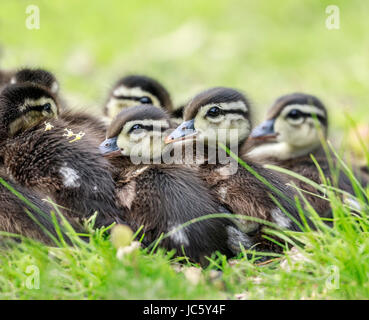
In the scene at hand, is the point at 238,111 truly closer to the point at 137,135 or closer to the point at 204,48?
the point at 137,135

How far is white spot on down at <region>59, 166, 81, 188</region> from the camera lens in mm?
2420

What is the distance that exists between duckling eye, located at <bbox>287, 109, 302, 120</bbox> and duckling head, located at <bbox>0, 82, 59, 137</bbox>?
139 centimetres

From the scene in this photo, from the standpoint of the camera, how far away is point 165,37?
7.16 meters

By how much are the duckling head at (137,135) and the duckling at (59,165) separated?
0.46 feet

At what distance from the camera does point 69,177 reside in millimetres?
2424

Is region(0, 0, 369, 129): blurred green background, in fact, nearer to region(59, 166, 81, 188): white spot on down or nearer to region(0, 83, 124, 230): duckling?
region(0, 83, 124, 230): duckling

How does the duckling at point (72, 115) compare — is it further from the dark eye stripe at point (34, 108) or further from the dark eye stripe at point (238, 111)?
the dark eye stripe at point (238, 111)

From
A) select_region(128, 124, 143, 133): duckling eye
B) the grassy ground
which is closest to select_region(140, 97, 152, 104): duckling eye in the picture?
the grassy ground

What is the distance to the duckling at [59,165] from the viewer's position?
243 centimetres

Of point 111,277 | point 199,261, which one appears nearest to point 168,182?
point 199,261

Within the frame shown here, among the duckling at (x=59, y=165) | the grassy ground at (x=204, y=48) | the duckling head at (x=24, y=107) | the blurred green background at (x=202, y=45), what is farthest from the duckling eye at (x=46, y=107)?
the blurred green background at (x=202, y=45)

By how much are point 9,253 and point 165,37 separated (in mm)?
5221

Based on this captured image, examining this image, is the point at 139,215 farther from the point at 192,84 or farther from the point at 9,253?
the point at 192,84
